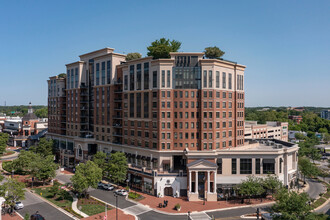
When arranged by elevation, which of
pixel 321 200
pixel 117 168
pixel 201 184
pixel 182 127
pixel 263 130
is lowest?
pixel 321 200

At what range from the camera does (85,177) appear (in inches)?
2354

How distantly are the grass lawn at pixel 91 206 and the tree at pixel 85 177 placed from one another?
2.71m

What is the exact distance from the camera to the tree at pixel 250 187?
57.9 meters

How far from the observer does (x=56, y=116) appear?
10862 centimetres

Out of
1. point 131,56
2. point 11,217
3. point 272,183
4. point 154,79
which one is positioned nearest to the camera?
point 11,217

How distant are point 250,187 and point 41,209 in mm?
47061

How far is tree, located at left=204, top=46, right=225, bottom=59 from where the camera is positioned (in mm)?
71250

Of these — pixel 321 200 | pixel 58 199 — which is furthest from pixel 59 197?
pixel 321 200

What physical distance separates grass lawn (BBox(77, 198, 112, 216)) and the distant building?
261ft

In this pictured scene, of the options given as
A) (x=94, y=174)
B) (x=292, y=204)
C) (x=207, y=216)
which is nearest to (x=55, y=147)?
(x=94, y=174)

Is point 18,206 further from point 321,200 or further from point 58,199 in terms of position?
point 321,200

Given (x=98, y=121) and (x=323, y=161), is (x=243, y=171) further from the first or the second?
(x=323, y=161)

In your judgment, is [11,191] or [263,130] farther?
[263,130]

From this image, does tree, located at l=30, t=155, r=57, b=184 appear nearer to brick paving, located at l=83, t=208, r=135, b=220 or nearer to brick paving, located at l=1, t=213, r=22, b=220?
brick paving, located at l=1, t=213, r=22, b=220
